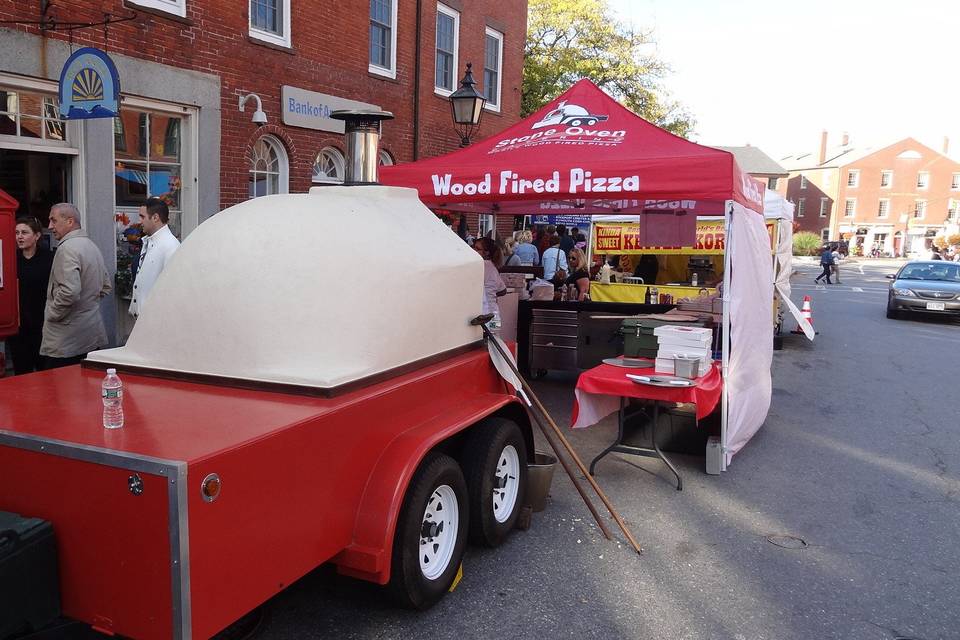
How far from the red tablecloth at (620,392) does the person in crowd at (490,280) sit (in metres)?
2.14

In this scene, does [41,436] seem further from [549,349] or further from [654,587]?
[549,349]

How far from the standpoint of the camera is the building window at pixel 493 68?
664 inches

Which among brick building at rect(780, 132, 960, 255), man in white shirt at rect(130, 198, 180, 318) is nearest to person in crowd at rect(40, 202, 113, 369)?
man in white shirt at rect(130, 198, 180, 318)

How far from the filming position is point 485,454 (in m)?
4.02

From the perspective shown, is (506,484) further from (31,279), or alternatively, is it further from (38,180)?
(38,180)

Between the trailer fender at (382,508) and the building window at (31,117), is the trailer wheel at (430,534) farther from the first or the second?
the building window at (31,117)

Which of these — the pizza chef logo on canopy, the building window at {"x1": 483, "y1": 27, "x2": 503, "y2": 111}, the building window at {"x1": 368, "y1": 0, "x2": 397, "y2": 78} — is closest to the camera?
the pizza chef logo on canopy

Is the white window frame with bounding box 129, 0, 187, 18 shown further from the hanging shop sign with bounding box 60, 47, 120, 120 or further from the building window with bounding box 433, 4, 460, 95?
the building window with bounding box 433, 4, 460, 95

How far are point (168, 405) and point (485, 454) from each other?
5.63ft

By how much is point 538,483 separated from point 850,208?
77.8 metres

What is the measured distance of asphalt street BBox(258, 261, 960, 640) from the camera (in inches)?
139

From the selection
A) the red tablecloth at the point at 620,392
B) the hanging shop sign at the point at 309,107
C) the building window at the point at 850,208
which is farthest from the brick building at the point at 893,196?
the red tablecloth at the point at 620,392

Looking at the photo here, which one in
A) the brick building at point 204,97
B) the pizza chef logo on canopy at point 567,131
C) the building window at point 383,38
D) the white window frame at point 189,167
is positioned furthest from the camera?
the building window at point 383,38

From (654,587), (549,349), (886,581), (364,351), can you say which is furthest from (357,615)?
(549,349)
